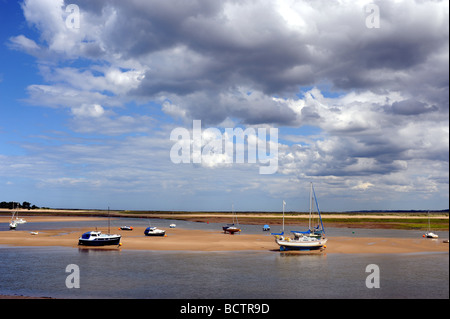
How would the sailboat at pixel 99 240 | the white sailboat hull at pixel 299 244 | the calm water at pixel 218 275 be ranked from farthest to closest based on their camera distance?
the sailboat at pixel 99 240, the white sailboat hull at pixel 299 244, the calm water at pixel 218 275

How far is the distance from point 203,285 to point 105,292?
10.9 m

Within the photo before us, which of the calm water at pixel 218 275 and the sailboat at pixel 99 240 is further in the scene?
the sailboat at pixel 99 240

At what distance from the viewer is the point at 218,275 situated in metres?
51.1

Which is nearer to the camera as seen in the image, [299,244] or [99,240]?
[299,244]

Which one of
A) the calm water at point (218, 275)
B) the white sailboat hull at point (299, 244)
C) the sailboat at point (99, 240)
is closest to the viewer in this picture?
the calm water at point (218, 275)

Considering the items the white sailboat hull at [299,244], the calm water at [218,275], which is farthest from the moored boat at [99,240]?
the white sailboat hull at [299,244]

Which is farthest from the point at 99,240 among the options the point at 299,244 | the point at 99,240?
the point at 299,244

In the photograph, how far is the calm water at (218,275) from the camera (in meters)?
41.7

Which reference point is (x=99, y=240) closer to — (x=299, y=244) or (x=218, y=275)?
(x=218, y=275)

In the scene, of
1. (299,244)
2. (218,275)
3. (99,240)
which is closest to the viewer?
(218,275)

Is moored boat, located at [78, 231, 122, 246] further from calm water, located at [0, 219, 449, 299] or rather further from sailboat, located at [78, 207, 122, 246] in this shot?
calm water, located at [0, 219, 449, 299]

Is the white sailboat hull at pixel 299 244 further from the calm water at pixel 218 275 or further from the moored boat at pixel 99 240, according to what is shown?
the moored boat at pixel 99 240

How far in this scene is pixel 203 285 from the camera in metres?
45.2
